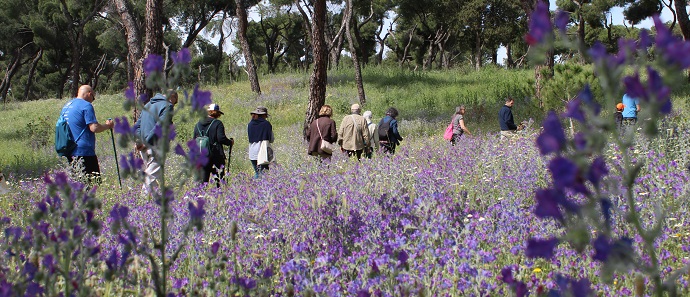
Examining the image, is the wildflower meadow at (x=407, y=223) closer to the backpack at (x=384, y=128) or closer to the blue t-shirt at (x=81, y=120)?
the blue t-shirt at (x=81, y=120)

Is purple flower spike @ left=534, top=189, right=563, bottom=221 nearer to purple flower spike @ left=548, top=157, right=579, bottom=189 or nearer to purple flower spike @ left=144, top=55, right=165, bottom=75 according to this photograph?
purple flower spike @ left=548, top=157, right=579, bottom=189

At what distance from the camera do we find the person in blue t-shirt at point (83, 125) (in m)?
6.59

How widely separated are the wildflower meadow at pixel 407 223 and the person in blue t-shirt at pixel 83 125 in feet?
1.65

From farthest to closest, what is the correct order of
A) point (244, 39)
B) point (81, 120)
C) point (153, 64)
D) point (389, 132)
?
1. point (244, 39)
2. point (389, 132)
3. point (81, 120)
4. point (153, 64)

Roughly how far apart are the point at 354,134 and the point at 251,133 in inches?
74.9

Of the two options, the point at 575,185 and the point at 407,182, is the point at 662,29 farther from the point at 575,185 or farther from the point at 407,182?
the point at 407,182

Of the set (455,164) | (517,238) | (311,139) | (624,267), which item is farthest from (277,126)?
(624,267)

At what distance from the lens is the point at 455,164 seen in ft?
21.4

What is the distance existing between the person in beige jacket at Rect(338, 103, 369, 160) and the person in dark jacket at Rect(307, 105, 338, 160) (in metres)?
0.53

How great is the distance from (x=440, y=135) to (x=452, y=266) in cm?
1075

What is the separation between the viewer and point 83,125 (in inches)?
264

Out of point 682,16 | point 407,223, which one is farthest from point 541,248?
point 682,16

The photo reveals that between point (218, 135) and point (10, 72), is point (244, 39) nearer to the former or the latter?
point (218, 135)

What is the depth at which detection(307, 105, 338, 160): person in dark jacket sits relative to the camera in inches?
358
